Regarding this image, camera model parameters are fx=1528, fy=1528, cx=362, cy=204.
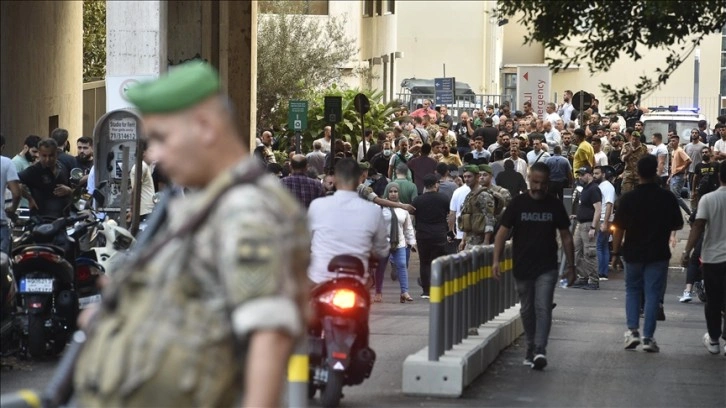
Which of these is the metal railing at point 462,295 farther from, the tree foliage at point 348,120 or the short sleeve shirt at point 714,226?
the tree foliage at point 348,120

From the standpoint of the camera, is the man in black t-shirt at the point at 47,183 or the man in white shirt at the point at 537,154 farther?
the man in white shirt at the point at 537,154

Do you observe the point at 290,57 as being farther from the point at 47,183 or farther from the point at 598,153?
the point at 47,183

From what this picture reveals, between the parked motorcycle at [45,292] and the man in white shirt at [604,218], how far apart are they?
1159 cm

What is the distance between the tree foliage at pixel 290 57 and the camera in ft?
145

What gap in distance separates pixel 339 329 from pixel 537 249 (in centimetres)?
317

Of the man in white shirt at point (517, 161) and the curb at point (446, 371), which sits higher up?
the man in white shirt at point (517, 161)

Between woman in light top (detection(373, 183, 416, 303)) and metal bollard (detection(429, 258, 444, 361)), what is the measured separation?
24.7 ft

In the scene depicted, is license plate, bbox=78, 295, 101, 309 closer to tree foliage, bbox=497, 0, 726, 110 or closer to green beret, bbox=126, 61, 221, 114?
tree foliage, bbox=497, 0, 726, 110

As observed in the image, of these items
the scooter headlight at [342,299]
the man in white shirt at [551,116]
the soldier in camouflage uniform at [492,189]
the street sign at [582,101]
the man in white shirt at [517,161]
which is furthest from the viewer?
the man in white shirt at [551,116]

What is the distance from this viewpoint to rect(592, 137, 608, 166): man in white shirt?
2920 centimetres

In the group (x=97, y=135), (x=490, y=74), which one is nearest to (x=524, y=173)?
(x=97, y=135)

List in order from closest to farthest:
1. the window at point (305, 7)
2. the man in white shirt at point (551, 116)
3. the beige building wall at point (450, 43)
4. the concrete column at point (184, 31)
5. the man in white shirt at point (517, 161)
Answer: the concrete column at point (184, 31) < the man in white shirt at point (517, 161) < the man in white shirt at point (551, 116) < the window at point (305, 7) < the beige building wall at point (450, 43)

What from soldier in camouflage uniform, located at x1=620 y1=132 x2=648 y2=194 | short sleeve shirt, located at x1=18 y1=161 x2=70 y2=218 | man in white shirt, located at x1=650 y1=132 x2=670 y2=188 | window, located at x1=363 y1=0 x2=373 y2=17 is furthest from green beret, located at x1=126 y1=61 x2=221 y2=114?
window, located at x1=363 y1=0 x2=373 y2=17

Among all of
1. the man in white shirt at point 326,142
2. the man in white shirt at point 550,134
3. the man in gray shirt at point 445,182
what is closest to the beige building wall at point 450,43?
the man in white shirt at point 550,134
